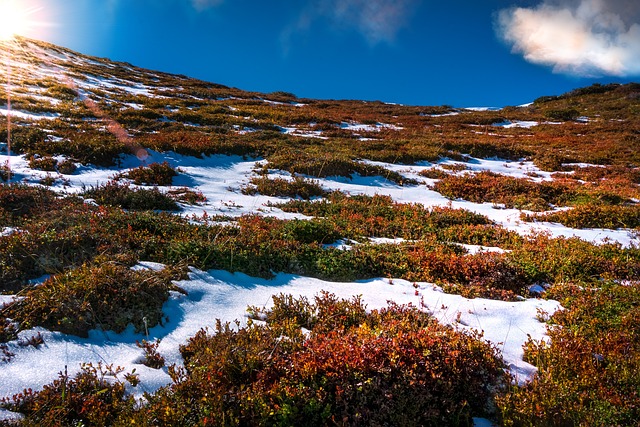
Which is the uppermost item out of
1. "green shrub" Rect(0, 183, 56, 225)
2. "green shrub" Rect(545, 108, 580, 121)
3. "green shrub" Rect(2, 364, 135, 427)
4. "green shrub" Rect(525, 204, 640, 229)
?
"green shrub" Rect(545, 108, 580, 121)

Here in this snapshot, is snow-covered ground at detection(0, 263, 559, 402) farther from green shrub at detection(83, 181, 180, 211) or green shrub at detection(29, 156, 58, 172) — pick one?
green shrub at detection(29, 156, 58, 172)

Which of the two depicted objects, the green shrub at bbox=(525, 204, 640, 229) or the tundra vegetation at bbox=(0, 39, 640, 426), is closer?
the tundra vegetation at bbox=(0, 39, 640, 426)

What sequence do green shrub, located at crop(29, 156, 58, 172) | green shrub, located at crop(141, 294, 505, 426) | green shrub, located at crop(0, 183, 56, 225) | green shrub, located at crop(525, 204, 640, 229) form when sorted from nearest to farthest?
green shrub, located at crop(141, 294, 505, 426) < green shrub, located at crop(0, 183, 56, 225) < green shrub, located at crop(525, 204, 640, 229) < green shrub, located at crop(29, 156, 58, 172)

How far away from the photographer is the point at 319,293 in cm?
691

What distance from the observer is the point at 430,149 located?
982 inches

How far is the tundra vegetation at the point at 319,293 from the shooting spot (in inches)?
149

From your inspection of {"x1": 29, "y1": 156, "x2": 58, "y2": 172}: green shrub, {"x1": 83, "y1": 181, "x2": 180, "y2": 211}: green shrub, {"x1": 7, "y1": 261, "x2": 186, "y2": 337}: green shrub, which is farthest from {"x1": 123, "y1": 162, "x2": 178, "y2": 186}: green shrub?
{"x1": 7, "y1": 261, "x2": 186, "y2": 337}: green shrub

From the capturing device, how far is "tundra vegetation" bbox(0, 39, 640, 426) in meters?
3.78

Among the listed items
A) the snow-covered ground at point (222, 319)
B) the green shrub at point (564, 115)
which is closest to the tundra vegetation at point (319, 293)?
the snow-covered ground at point (222, 319)

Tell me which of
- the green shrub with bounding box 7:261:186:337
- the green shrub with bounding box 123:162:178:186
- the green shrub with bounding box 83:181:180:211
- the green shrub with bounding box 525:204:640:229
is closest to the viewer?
the green shrub with bounding box 7:261:186:337

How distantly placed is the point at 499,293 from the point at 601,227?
7622mm

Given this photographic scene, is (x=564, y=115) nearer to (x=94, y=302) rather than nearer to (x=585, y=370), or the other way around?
(x=585, y=370)

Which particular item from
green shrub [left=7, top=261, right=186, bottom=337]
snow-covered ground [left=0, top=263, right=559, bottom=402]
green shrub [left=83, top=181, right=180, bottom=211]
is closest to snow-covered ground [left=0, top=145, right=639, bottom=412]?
snow-covered ground [left=0, top=263, right=559, bottom=402]

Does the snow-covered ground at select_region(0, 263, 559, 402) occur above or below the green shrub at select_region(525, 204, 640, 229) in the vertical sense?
below
